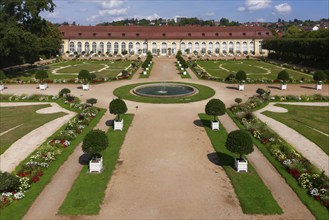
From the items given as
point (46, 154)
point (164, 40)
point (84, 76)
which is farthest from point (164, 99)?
point (164, 40)

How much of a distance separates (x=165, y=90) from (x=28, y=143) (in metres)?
21.4

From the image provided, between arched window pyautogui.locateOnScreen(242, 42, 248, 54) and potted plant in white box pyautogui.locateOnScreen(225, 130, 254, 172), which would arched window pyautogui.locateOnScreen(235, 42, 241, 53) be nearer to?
arched window pyautogui.locateOnScreen(242, 42, 248, 54)

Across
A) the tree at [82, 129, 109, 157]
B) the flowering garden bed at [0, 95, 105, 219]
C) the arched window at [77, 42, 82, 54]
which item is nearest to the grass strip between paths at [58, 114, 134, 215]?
the tree at [82, 129, 109, 157]

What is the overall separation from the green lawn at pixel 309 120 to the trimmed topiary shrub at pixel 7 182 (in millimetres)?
18635

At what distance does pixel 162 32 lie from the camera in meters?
101

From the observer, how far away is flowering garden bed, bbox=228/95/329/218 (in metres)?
15.7

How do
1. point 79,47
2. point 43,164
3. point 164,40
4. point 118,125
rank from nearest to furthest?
point 43,164, point 118,125, point 79,47, point 164,40

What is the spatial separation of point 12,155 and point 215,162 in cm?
1255

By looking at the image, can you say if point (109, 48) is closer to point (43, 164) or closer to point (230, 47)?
point (230, 47)

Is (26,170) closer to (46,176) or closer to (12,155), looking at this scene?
(46,176)

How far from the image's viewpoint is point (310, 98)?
37562 millimetres


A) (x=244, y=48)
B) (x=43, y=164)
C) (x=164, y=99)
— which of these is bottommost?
(x=43, y=164)

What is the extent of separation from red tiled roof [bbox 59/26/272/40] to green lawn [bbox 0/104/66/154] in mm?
→ 68081

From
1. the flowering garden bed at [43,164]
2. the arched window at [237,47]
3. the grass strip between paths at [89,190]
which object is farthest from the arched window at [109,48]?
the grass strip between paths at [89,190]
